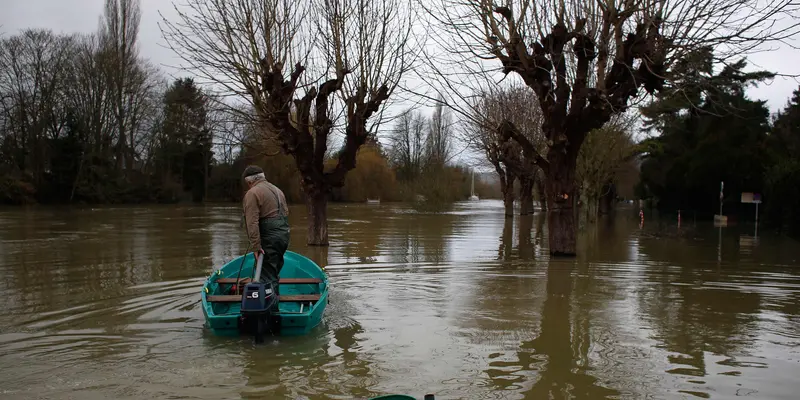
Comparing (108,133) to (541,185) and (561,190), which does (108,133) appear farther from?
(561,190)

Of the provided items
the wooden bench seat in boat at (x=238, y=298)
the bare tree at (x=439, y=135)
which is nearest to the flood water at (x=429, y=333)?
the wooden bench seat in boat at (x=238, y=298)

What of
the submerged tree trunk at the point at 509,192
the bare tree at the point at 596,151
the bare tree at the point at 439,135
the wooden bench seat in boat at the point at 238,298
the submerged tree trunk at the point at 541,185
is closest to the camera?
the wooden bench seat in boat at the point at 238,298

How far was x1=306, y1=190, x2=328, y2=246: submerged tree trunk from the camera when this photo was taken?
17531 mm

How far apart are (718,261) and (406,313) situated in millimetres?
10865

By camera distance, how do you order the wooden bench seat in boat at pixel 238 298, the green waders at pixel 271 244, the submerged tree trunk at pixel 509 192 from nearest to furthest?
1. the wooden bench seat in boat at pixel 238 298
2. the green waders at pixel 271 244
3. the submerged tree trunk at pixel 509 192

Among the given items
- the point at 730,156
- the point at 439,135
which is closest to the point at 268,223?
the point at 730,156

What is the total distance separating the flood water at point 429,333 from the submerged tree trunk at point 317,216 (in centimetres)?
253

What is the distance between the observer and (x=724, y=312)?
30.1ft

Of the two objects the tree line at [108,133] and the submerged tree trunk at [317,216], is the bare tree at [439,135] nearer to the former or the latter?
the tree line at [108,133]

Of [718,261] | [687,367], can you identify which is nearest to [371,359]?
[687,367]

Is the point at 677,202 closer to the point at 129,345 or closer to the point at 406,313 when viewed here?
the point at 406,313

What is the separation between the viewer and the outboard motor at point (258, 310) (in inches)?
271

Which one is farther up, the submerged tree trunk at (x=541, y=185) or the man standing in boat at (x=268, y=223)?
the submerged tree trunk at (x=541, y=185)

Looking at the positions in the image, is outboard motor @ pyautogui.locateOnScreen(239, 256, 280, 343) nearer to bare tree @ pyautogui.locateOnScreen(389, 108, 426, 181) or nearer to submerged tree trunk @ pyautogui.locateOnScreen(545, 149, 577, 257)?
submerged tree trunk @ pyautogui.locateOnScreen(545, 149, 577, 257)
